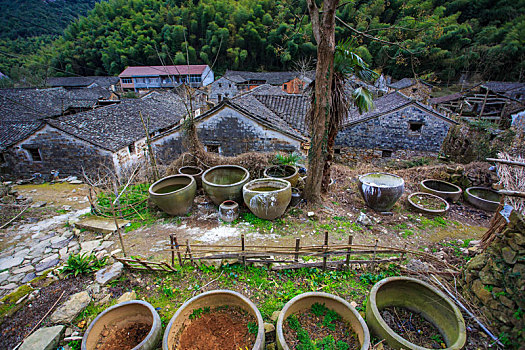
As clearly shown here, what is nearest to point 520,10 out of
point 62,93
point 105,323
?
point 105,323

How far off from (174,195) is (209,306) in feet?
10.8

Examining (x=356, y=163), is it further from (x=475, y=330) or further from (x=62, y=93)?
(x=62, y=93)

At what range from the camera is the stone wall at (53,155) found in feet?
34.3

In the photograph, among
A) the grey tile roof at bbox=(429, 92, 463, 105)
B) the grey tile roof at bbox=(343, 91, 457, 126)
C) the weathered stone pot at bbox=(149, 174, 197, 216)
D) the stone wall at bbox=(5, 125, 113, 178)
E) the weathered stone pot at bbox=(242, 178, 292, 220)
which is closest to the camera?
the weathered stone pot at bbox=(242, 178, 292, 220)

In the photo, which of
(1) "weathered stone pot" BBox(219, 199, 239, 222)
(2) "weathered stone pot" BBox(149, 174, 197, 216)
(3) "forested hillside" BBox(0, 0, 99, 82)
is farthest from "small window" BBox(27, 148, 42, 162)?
(3) "forested hillside" BBox(0, 0, 99, 82)

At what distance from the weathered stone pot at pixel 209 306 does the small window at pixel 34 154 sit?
12317 mm

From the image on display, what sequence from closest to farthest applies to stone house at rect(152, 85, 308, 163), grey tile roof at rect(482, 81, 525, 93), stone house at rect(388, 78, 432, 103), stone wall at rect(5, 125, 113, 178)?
1. stone house at rect(152, 85, 308, 163)
2. stone wall at rect(5, 125, 113, 178)
3. grey tile roof at rect(482, 81, 525, 93)
4. stone house at rect(388, 78, 432, 103)

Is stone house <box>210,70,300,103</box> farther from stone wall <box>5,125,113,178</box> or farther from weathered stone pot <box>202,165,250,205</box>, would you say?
weathered stone pot <box>202,165,250,205</box>

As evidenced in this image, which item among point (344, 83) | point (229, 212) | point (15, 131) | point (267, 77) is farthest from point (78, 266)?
point (267, 77)

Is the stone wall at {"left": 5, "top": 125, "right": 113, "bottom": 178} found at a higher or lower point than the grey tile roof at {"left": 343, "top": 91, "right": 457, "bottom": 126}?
lower

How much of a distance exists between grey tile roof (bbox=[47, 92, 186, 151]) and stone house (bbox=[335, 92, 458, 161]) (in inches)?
428

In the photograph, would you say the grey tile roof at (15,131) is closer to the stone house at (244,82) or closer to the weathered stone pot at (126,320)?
the weathered stone pot at (126,320)

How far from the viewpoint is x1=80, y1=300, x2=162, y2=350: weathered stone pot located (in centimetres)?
291

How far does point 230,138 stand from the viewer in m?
9.84
